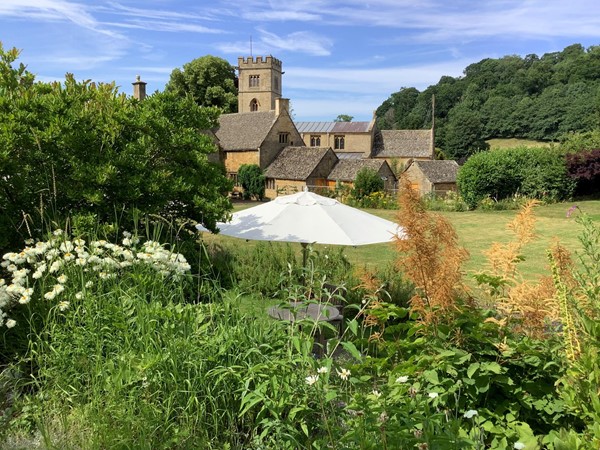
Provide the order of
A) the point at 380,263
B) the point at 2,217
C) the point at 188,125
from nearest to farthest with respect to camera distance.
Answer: the point at 2,217
the point at 188,125
the point at 380,263

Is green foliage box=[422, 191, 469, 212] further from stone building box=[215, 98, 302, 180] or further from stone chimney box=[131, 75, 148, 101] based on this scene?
stone chimney box=[131, 75, 148, 101]

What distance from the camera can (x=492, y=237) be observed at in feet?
61.6

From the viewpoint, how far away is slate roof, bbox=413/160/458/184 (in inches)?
1639

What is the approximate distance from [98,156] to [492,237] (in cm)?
1566

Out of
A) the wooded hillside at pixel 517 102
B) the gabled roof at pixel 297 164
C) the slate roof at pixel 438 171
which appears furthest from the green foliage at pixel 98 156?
the wooded hillside at pixel 517 102

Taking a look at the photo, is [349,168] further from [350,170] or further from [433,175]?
[433,175]

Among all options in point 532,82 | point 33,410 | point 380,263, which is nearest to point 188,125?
point 33,410

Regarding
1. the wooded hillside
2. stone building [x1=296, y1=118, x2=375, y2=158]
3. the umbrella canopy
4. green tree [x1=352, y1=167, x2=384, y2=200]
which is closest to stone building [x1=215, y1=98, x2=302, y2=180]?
green tree [x1=352, y1=167, x2=384, y2=200]

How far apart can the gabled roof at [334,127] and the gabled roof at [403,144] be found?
214 cm

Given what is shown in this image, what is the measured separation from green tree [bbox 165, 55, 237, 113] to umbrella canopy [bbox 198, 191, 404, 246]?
52.3m

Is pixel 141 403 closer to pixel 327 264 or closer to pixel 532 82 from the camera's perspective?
pixel 327 264

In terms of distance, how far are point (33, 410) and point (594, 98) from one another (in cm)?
8024

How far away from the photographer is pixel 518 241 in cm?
314

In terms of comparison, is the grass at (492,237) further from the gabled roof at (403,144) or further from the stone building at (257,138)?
the gabled roof at (403,144)
